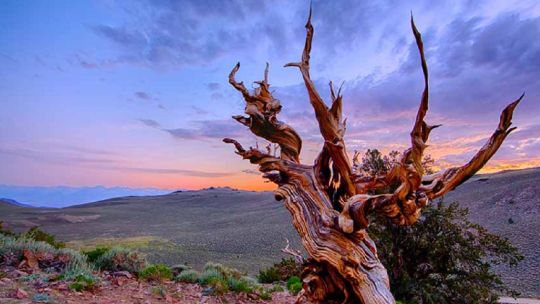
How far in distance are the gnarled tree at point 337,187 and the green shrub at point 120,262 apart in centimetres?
457

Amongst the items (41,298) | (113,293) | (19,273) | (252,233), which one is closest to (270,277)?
(113,293)

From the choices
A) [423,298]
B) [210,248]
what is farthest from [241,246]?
[423,298]

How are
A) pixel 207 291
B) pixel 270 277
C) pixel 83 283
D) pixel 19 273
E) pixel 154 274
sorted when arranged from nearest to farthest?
1. pixel 83 283
2. pixel 19 273
3. pixel 207 291
4. pixel 154 274
5. pixel 270 277

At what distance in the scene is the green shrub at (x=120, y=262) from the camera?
8.95 metres

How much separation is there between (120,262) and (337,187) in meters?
5.83

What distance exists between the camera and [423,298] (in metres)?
10.1

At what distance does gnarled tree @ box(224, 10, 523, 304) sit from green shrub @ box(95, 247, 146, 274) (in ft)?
15.0

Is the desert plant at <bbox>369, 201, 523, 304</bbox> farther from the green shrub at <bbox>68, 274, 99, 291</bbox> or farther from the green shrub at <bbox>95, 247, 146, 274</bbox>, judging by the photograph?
the green shrub at <bbox>68, 274, 99, 291</bbox>

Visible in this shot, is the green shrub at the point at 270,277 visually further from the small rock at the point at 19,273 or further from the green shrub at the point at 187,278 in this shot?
the small rock at the point at 19,273

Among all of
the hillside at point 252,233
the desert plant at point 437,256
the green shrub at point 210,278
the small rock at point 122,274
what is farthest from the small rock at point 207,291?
the hillside at point 252,233

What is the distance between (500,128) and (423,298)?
7.12 meters

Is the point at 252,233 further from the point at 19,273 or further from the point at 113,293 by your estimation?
the point at 113,293

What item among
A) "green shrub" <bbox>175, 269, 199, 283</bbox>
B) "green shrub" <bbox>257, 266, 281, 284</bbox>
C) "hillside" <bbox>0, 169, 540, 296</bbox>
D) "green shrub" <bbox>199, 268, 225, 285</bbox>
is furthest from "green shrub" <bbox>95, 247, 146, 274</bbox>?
"hillside" <bbox>0, 169, 540, 296</bbox>

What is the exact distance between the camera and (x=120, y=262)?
9.04 m
